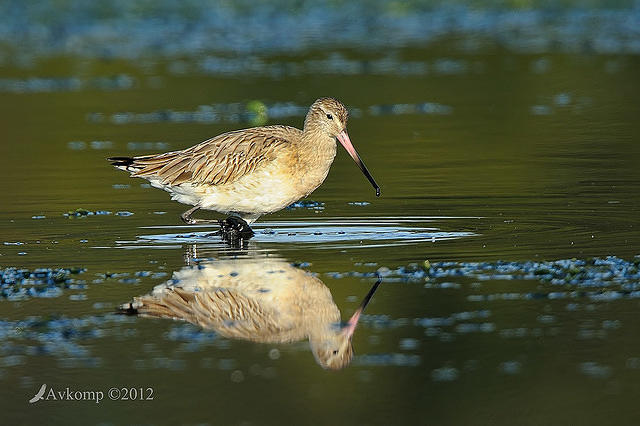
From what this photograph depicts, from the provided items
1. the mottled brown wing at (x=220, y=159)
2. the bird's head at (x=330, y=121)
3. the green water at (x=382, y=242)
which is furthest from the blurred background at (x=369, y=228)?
the bird's head at (x=330, y=121)

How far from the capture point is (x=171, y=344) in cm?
665

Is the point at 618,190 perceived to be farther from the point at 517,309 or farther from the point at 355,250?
the point at 517,309

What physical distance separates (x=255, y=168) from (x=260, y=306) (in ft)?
8.61

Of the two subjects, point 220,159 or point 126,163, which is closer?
point 220,159

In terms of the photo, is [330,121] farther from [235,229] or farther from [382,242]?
[382,242]

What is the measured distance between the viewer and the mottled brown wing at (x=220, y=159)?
9875 mm

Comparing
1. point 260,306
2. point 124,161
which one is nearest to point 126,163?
point 124,161

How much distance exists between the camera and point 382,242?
9.06 meters

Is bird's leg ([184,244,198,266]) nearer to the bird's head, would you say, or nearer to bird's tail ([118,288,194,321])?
bird's tail ([118,288,194,321])

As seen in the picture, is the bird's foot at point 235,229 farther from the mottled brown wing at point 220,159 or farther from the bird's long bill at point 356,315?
the bird's long bill at point 356,315

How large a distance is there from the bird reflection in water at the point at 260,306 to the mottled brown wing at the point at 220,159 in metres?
1.64

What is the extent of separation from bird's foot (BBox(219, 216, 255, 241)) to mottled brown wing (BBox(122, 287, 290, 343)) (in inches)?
78.7

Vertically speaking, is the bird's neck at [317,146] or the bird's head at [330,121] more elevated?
the bird's head at [330,121]

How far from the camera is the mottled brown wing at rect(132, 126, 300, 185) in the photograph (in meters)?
9.88
